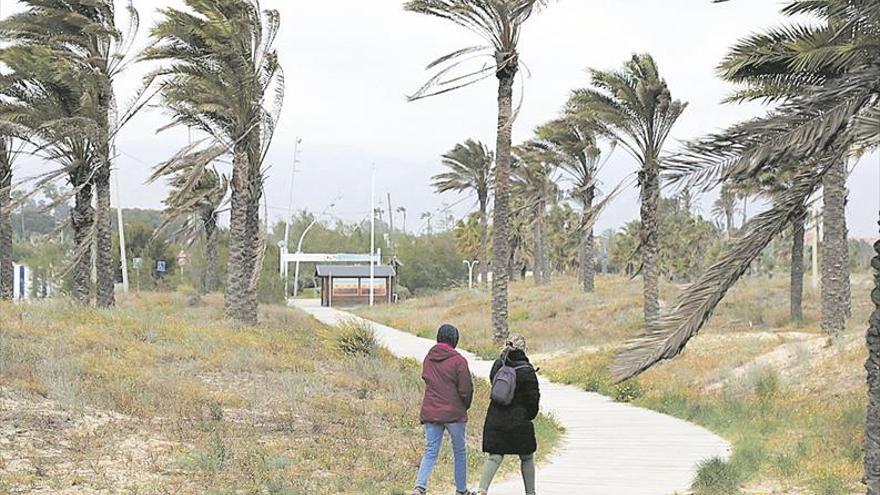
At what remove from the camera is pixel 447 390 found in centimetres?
884

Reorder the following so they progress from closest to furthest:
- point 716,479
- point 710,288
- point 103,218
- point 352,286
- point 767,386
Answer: point 710,288, point 716,479, point 767,386, point 103,218, point 352,286

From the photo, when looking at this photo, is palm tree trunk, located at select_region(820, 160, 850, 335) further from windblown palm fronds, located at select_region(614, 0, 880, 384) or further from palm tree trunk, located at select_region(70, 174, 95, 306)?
palm tree trunk, located at select_region(70, 174, 95, 306)

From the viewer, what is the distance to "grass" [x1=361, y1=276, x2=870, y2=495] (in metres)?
10.1

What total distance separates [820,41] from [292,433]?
7.77 metres

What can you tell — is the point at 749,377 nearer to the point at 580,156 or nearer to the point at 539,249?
the point at 580,156

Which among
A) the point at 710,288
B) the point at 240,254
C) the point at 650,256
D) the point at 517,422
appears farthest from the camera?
the point at 650,256

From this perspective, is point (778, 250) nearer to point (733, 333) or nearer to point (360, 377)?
point (733, 333)

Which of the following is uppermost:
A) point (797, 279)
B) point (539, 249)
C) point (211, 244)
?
point (539, 249)

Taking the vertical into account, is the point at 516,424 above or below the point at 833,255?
below

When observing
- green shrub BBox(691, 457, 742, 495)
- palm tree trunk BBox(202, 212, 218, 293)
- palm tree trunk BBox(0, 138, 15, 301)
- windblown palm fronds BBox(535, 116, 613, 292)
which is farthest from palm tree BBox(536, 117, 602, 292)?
green shrub BBox(691, 457, 742, 495)

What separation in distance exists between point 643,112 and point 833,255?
7.60m

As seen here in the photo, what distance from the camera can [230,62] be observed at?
85.2ft

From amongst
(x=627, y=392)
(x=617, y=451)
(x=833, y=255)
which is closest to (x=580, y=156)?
(x=833, y=255)

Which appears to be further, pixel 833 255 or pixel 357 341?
pixel 833 255
